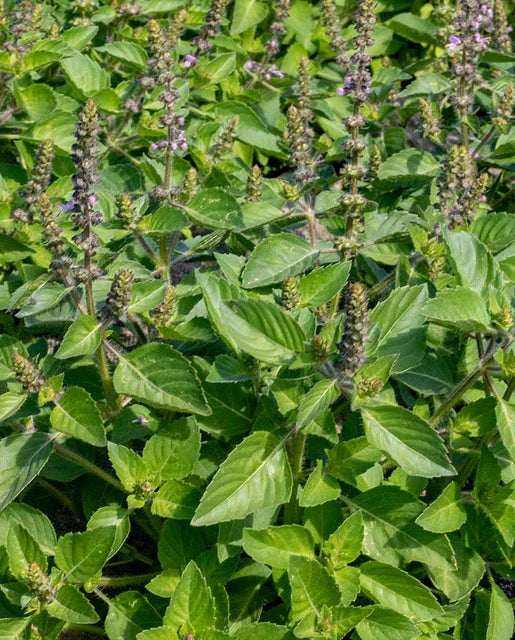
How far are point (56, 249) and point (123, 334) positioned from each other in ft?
Result: 4.78

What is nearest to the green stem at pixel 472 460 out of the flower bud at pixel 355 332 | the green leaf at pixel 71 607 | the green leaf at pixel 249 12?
the flower bud at pixel 355 332

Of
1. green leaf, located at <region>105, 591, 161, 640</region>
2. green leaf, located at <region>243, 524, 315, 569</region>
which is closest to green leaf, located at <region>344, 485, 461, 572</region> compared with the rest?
green leaf, located at <region>243, 524, 315, 569</region>

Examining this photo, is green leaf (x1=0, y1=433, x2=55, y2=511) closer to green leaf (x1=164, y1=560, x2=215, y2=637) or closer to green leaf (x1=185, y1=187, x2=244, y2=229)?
green leaf (x1=164, y1=560, x2=215, y2=637)

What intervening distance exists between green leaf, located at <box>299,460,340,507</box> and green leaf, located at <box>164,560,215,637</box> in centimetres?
43

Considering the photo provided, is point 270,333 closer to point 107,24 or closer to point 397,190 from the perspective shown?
point 397,190

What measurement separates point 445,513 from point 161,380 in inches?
45.1

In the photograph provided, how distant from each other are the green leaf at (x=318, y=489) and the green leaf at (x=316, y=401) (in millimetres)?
382

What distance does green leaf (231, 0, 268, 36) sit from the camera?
18.6 ft

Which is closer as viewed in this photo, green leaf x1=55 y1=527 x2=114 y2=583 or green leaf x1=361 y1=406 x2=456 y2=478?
green leaf x1=361 y1=406 x2=456 y2=478

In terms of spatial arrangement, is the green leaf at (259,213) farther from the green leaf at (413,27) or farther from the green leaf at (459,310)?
the green leaf at (413,27)

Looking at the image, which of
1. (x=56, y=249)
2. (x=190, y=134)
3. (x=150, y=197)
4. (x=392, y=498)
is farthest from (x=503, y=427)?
(x=190, y=134)

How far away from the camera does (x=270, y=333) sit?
265 centimetres

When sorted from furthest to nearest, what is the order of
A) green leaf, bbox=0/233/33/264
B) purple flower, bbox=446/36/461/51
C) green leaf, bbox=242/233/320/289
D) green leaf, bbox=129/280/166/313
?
purple flower, bbox=446/36/461/51 < green leaf, bbox=0/233/33/264 < green leaf, bbox=242/233/320/289 < green leaf, bbox=129/280/166/313

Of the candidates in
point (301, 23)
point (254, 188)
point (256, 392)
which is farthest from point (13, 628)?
point (301, 23)
